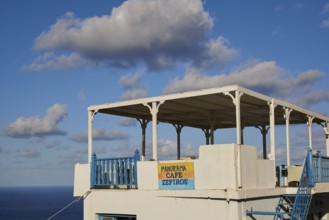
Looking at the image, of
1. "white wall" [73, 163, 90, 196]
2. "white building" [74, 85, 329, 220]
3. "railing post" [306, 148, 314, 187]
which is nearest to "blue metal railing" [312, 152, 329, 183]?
"white building" [74, 85, 329, 220]

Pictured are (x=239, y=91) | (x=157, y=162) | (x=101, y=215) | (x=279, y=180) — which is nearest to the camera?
(x=239, y=91)

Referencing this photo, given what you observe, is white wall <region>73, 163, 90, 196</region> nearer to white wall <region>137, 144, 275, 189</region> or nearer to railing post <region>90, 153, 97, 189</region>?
railing post <region>90, 153, 97, 189</region>

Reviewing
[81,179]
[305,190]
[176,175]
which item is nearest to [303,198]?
[305,190]

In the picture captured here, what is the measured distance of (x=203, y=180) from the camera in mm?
15078

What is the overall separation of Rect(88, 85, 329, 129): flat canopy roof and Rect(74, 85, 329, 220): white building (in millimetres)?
43

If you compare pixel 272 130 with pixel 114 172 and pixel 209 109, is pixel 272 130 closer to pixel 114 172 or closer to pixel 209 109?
pixel 209 109

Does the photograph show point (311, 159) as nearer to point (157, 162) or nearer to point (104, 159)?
point (157, 162)

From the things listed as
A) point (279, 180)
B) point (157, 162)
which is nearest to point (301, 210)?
point (279, 180)

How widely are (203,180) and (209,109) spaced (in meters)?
7.28

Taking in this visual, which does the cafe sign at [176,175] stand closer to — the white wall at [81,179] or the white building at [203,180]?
the white building at [203,180]

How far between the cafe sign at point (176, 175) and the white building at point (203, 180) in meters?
0.03

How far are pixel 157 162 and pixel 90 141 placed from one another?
159 inches

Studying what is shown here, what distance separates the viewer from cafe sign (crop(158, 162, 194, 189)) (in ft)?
50.8

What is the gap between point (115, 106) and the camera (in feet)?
61.7
